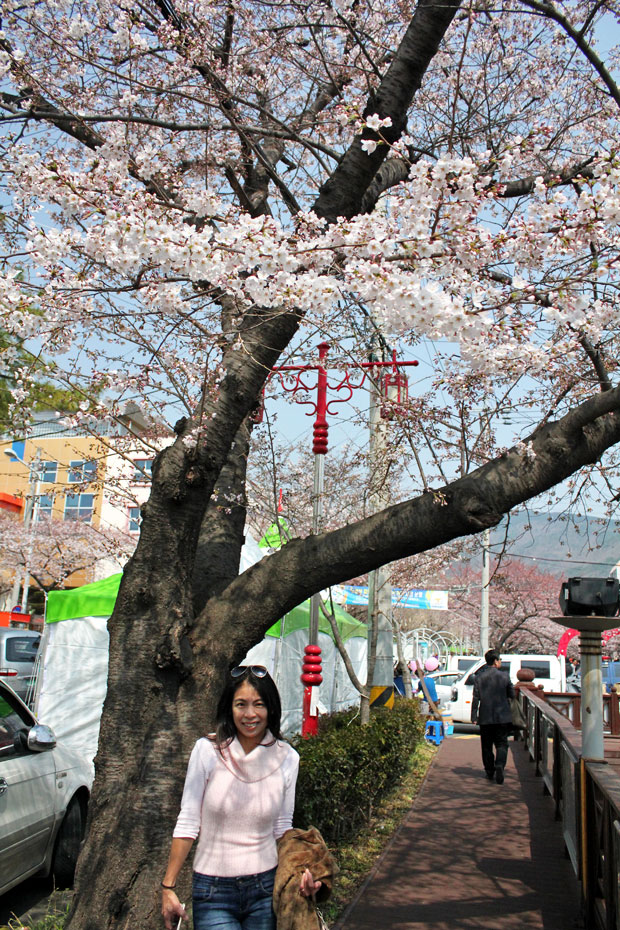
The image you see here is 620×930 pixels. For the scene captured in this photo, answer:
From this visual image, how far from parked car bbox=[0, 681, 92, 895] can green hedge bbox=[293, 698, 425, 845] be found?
5.89ft

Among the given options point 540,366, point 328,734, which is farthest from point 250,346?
point 328,734

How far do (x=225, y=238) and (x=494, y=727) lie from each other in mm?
8911

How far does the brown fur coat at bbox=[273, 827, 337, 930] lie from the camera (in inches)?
118

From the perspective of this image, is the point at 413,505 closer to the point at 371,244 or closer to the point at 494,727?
the point at 371,244

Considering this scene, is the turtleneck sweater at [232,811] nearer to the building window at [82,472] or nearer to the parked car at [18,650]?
the building window at [82,472]

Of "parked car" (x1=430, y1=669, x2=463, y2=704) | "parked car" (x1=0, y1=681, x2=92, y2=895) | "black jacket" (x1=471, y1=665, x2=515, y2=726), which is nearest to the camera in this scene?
"parked car" (x1=0, y1=681, x2=92, y2=895)

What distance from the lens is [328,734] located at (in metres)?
8.27

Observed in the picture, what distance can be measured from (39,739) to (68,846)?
100 cm

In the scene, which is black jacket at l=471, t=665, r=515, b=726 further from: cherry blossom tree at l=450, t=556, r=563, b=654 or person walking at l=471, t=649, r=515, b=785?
cherry blossom tree at l=450, t=556, r=563, b=654

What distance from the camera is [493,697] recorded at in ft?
35.6

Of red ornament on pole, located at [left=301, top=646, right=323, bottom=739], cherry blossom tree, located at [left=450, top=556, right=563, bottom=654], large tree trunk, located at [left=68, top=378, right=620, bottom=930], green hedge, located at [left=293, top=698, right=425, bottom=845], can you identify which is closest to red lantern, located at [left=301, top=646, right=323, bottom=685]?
red ornament on pole, located at [left=301, top=646, right=323, bottom=739]

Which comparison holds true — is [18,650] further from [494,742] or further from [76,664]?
[494,742]

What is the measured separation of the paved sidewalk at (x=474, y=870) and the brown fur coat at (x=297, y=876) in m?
2.63

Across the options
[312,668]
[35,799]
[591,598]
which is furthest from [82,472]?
[591,598]
